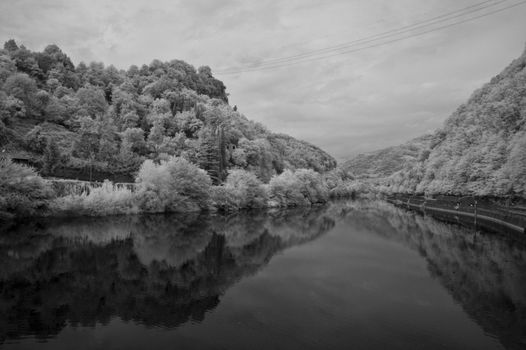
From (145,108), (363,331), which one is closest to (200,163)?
(145,108)

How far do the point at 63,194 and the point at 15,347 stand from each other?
3412cm

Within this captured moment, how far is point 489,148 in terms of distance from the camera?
58938 millimetres

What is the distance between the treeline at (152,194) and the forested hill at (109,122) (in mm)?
11830

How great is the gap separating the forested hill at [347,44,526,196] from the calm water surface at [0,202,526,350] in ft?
69.3

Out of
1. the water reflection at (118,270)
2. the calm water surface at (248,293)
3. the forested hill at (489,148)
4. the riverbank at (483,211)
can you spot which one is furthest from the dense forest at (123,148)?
the forested hill at (489,148)

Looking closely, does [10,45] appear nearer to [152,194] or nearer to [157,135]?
[157,135]

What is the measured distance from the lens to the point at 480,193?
181ft

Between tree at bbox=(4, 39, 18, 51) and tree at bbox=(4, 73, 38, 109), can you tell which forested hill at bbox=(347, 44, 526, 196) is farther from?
tree at bbox=(4, 39, 18, 51)

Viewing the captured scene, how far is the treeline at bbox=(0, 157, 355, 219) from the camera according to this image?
109ft

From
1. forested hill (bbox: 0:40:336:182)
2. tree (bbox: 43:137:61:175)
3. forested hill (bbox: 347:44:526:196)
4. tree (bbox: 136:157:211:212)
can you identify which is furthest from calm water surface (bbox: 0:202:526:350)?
forested hill (bbox: 0:40:336:182)

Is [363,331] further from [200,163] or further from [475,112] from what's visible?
[475,112]

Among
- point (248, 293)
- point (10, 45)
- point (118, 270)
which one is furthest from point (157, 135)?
point (248, 293)

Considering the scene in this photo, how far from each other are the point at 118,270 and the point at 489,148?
61.8 metres

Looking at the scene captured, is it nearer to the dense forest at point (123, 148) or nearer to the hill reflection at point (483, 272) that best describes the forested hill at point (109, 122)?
the dense forest at point (123, 148)
